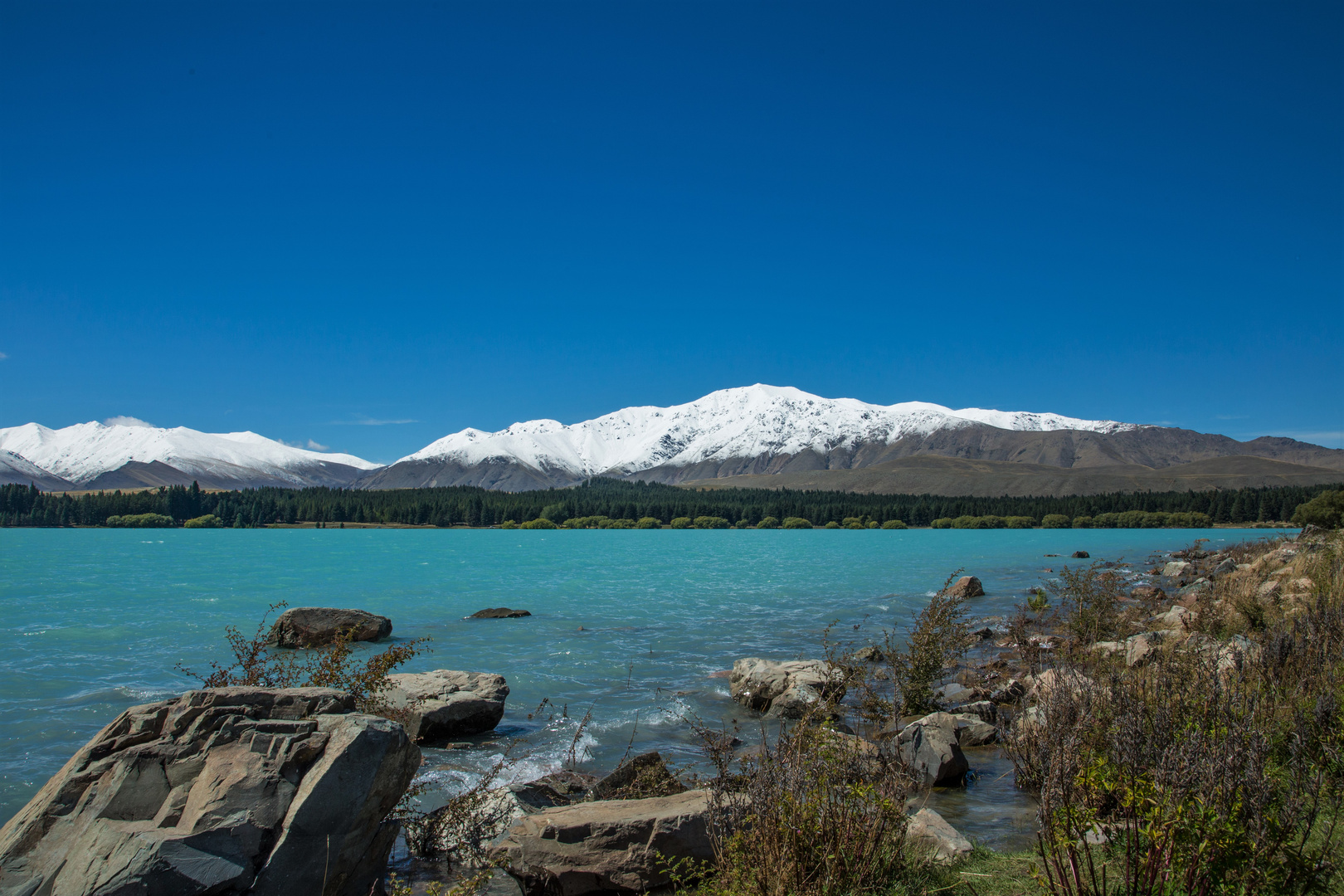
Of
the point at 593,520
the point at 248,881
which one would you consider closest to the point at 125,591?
the point at 248,881

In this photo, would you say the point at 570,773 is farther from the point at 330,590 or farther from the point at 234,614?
the point at 330,590

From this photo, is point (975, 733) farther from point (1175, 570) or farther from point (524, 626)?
point (1175, 570)

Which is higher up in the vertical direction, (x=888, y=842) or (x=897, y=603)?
(x=888, y=842)

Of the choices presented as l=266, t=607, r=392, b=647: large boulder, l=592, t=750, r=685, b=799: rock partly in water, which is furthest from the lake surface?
l=592, t=750, r=685, b=799: rock partly in water

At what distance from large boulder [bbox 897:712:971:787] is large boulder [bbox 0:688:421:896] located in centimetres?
681

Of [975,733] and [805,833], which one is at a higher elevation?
[805,833]

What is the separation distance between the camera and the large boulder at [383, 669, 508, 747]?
12.8 metres

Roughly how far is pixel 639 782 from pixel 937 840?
3607 mm

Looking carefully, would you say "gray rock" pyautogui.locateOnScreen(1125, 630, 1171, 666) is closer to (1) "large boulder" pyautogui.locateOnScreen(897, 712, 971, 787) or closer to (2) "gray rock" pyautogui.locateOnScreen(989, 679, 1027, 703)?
(2) "gray rock" pyautogui.locateOnScreen(989, 679, 1027, 703)

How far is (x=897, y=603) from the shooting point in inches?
1283

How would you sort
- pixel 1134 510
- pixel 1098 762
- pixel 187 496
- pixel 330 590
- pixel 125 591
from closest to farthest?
1. pixel 1098 762
2. pixel 125 591
3. pixel 330 590
4. pixel 1134 510
5. pixel 187 496

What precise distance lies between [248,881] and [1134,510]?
188188 mm

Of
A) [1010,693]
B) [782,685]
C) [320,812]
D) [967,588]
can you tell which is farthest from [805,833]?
[967,588]

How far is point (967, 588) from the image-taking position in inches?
1330
